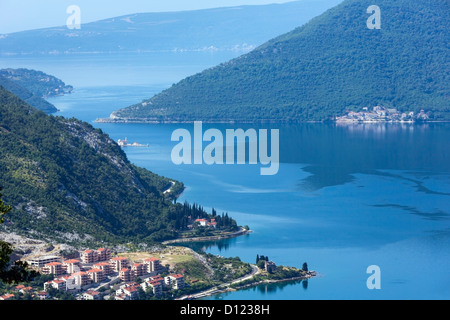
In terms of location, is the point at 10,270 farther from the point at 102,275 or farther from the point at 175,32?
the point at 175,32

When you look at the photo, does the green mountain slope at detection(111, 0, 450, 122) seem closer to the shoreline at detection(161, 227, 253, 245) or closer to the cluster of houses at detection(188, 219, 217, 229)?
the cluster of houses at detection(188, 219, 217, 229)

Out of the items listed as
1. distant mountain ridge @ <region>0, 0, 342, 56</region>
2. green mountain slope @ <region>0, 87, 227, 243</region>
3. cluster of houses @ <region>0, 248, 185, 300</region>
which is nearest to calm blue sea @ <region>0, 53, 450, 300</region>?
cluster of houses @ <region>0, 248, 185, 300</region>

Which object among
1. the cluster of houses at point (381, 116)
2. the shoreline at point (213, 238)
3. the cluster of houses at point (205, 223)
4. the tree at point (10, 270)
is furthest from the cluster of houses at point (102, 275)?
the cluster of houses at point (381, 116)

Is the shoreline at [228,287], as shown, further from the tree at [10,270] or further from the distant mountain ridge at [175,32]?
the distant mountain ridge at [175,32]

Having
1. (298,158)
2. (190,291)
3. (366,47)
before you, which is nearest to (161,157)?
(298,158)

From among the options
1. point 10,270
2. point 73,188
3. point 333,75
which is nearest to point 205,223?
point 73,188
